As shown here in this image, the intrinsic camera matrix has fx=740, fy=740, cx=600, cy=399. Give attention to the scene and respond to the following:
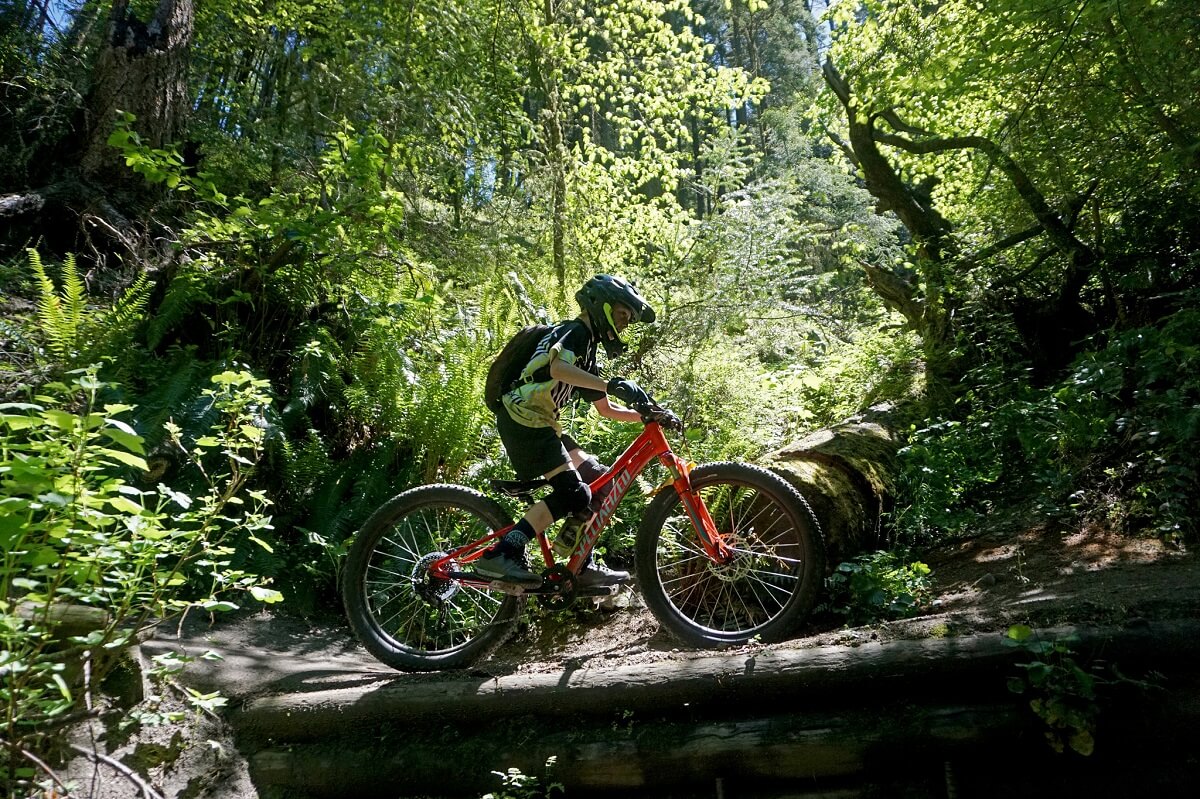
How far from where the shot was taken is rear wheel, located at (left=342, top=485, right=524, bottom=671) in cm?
420

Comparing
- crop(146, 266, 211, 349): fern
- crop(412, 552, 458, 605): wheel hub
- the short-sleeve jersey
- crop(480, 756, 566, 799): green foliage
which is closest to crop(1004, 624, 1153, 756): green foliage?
crop(480, 756, 566, 799): green foliage

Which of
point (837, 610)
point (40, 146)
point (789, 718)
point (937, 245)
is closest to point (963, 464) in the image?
point (837, 610)

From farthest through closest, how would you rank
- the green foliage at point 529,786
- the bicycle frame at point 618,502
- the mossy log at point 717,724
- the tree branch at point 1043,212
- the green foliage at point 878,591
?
1. the tree branch at point 1043,212
2. the green foliage at point 878,591
3. the bicycle frame at point 618,502
4. the green foliage at point 529,786
5. the mossy log at point 717,724

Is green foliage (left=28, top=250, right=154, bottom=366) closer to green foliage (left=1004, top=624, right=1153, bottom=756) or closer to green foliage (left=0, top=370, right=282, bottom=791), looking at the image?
green foliage (left=0, top=370, right=282, bottom=791)

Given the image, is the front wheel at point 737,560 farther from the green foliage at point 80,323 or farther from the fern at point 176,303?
→ the green foliage at point 80,323

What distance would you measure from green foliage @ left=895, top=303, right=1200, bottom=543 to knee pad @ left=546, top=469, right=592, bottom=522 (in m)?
2.59

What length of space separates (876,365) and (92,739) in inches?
342

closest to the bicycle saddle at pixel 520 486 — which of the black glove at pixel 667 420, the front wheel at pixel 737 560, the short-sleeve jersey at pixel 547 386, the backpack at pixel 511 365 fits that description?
the short-sleeve jersey at pixel 547 386

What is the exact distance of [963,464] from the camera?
227 inches

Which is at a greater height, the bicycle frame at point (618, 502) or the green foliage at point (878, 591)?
the bicycle frame at point (618, 502)

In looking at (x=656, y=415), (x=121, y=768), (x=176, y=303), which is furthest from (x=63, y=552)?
(x=176, y=303)

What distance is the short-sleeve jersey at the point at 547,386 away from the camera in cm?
407

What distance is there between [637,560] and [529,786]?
121cm

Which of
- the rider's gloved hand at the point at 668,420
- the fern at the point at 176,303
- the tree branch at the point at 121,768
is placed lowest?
the tree branch at the point at 121,768
